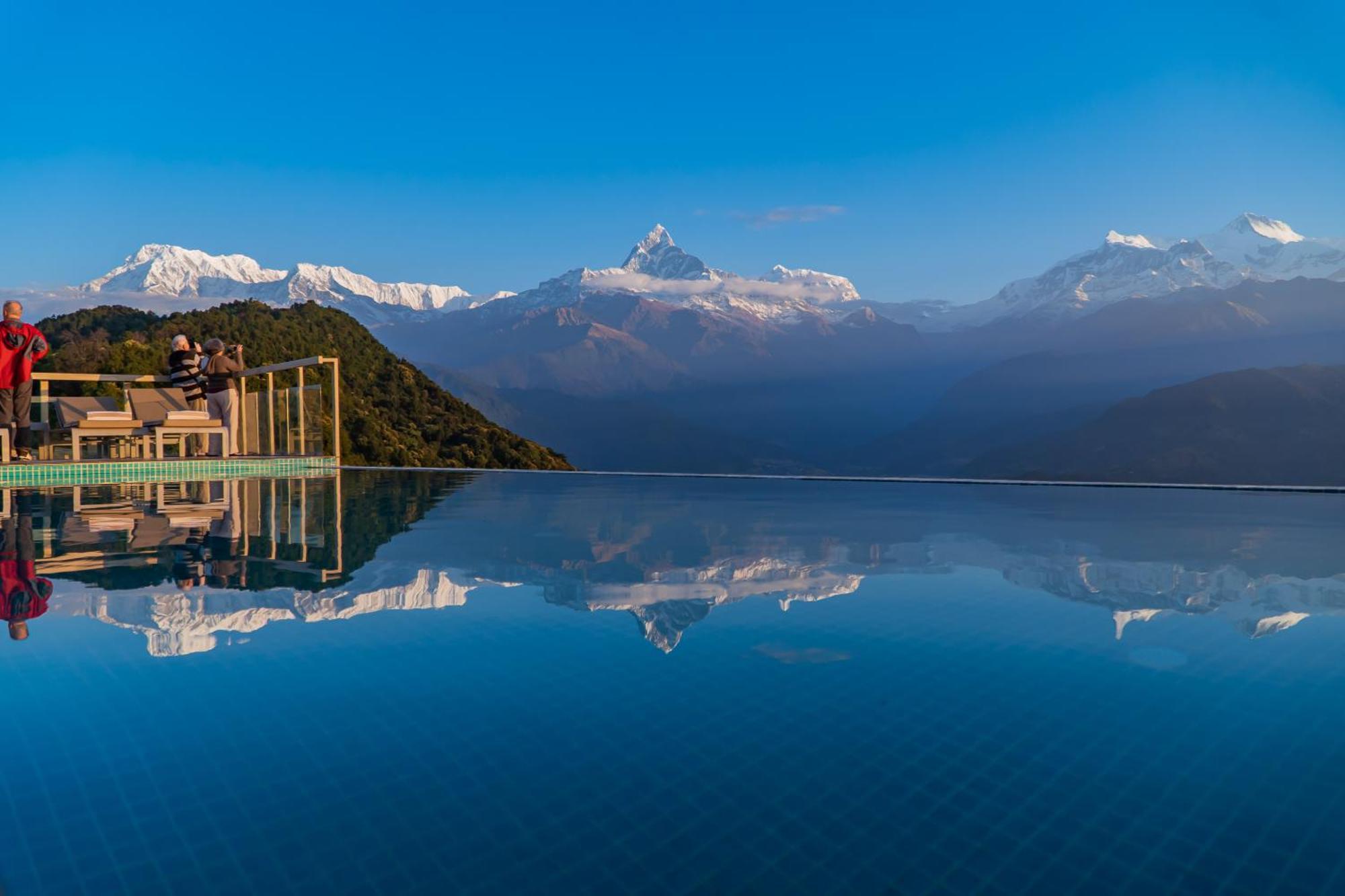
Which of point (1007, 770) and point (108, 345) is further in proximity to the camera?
point (108, 345)

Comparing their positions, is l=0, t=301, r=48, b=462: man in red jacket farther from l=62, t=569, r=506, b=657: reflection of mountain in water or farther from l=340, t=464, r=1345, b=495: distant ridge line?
l=62, t=569, r=506, b=657: reflection of mountain in water

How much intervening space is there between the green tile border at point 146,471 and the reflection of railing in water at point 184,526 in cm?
48

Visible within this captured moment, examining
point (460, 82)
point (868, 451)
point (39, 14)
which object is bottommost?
point (868, 451)

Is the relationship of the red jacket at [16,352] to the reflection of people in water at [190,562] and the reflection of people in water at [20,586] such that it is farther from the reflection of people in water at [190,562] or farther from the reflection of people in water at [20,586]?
the reflection of people in water at [190,562]

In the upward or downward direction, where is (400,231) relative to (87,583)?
upward

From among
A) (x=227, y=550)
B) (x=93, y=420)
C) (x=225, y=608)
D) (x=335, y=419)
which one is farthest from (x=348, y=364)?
(x=225, y=608)

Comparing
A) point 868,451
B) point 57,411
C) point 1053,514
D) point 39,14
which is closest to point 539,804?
point 1053,514

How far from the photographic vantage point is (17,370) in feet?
35.2

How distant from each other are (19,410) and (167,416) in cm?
179

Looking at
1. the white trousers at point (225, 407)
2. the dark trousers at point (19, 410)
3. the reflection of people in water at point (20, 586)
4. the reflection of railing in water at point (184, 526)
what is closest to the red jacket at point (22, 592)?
the reflection of people in water at point (20, 586)

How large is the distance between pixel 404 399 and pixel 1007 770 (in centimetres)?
3275

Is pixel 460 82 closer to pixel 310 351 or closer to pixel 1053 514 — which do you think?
pixel 310 351

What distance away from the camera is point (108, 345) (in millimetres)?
30297

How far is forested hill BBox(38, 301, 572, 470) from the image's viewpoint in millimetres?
23891
